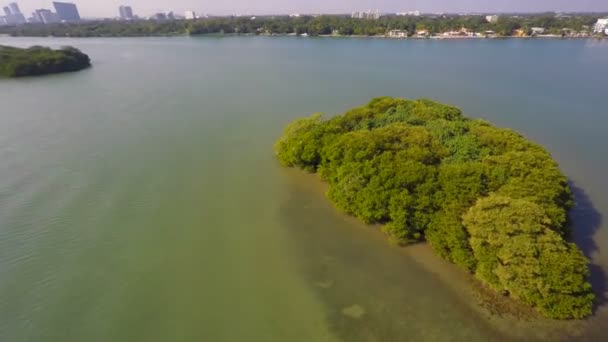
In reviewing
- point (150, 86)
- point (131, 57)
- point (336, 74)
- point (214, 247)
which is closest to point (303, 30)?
point (131, 57)

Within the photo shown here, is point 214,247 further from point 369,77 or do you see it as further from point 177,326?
point 369,77

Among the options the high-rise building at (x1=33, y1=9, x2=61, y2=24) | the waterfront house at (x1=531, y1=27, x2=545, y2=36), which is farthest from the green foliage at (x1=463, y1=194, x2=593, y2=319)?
the high-rise building at (x1=33, y1=9, x2=61, y2=24)

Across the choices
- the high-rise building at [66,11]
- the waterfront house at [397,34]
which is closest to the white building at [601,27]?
the waterfront house at [397,34]

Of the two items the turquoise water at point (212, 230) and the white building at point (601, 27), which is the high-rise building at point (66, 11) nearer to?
the turquoise water at point (212, 230)

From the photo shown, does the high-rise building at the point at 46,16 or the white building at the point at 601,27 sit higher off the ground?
the high-rise building at the point at 46,16

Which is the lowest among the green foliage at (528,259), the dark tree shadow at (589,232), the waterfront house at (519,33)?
the dark tree shadow at (589,232)

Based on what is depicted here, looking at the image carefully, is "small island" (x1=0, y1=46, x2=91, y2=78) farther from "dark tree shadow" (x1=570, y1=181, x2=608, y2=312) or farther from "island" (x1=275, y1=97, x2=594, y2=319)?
"dark tree shadow" (x1=570, y1=181, x2=608, y2=312)

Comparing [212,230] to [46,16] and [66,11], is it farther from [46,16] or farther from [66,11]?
[66,11]
